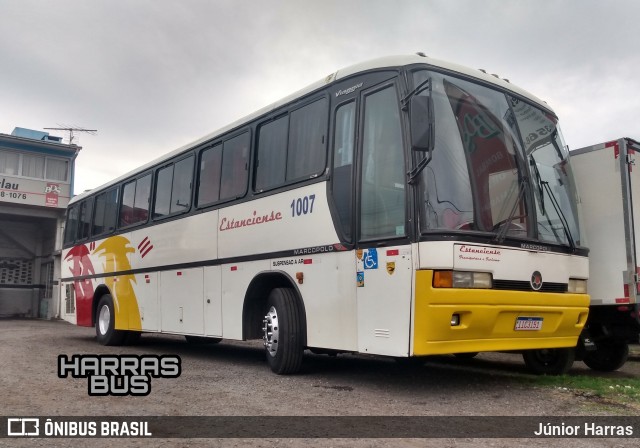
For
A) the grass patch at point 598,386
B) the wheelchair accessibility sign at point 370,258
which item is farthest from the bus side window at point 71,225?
the grass patch at point 598,386

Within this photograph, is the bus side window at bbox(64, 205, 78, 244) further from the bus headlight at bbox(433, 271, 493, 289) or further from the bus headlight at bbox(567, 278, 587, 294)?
the bus headlight at bbox(567, 278, 587, 294)

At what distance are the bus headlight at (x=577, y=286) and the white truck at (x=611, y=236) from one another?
2.58 feet

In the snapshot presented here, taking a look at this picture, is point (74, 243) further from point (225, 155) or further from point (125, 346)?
point (225, 155)

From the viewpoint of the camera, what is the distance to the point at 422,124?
580 cm

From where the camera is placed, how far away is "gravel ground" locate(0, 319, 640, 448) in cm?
453

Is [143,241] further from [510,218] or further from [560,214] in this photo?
[560,214]

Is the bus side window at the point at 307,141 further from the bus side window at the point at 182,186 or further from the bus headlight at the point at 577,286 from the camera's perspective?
the bus headlight at the point at 577,286

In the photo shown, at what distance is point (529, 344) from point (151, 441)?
4.06 metres

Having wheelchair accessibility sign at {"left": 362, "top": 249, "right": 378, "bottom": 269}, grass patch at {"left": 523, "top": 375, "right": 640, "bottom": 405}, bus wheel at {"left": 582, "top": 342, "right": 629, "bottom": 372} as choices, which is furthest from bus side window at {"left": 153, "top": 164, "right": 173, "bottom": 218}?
bus wheel at {"left": 582, "top": 342, "right": 629, "bottom": 372}

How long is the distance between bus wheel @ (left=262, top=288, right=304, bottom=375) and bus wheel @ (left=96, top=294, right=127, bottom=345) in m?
6.14

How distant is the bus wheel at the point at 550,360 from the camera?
7.74 meters

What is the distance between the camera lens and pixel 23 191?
31.7 m

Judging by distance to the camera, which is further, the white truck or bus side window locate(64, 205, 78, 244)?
bus side window locate(64, 205, 78, 244)

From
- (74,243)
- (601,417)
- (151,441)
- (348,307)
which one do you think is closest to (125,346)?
(74,243)
